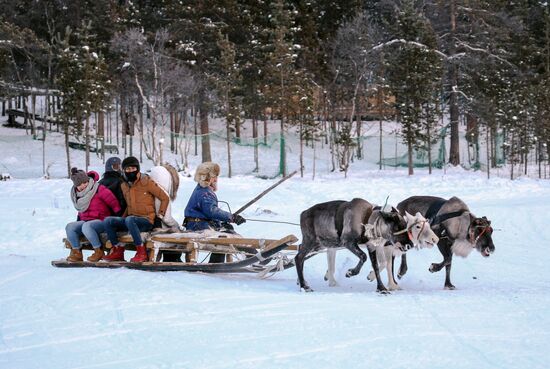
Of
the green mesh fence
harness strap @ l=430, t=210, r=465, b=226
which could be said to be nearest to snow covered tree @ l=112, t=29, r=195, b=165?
the green mesh fence

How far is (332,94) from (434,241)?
36.6m

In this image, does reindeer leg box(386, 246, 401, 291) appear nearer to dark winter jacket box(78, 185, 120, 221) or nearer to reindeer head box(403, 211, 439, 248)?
reindeer head box(403, 211, 439, 248)

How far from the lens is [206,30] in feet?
127

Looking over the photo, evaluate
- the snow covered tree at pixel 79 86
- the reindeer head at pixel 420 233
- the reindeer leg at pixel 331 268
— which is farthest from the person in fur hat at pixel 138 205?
the snow covered tree at pixel 79 86

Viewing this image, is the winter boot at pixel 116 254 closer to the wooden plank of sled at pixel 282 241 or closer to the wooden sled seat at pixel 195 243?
the wooden sled seat at pixel 195 243

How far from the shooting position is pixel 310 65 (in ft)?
139

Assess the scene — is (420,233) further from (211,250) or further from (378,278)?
(211,250)

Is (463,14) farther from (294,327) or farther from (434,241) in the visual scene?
(294,327)

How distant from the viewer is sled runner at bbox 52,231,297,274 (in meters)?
8.73

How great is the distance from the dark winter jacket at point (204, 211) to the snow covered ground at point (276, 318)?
0.87m

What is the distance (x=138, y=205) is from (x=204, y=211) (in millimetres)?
941

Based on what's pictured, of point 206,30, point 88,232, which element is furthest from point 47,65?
point 88,232

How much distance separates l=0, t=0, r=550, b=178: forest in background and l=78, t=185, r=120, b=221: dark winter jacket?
2310cm

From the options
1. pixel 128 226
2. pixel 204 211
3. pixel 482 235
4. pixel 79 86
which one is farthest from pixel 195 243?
pixel 79 86
